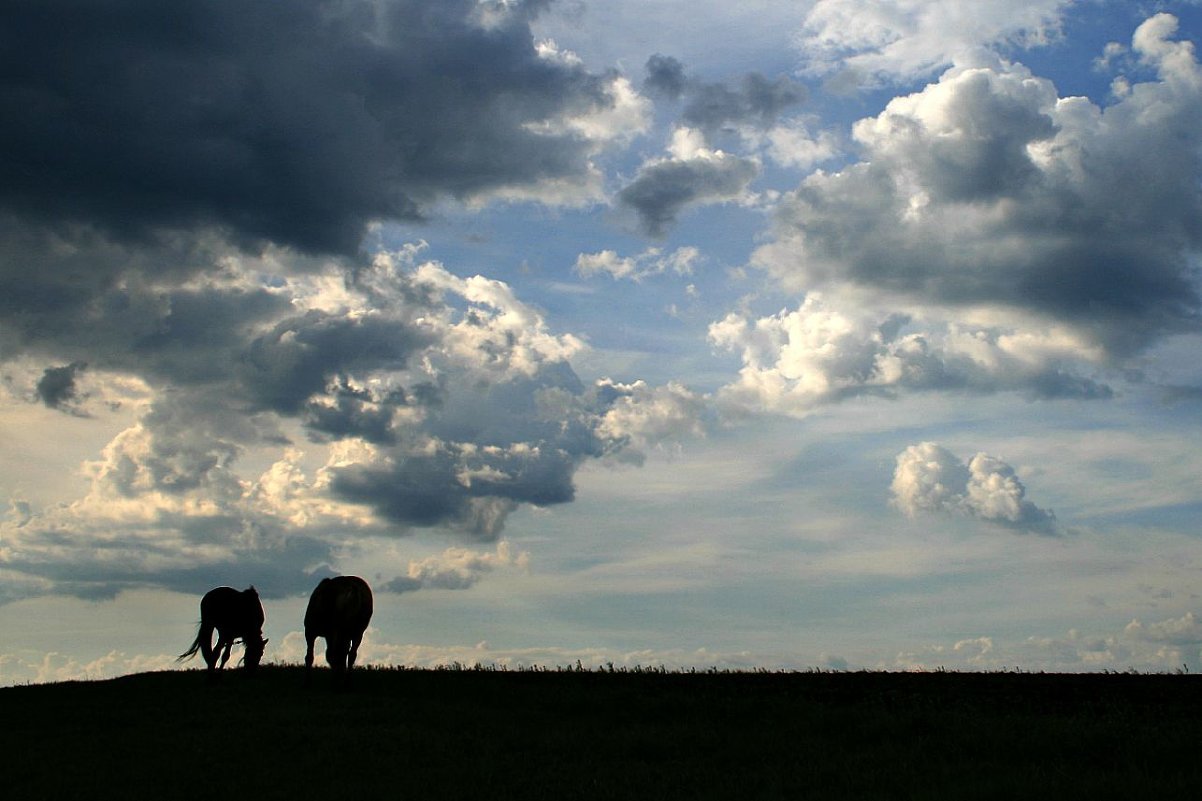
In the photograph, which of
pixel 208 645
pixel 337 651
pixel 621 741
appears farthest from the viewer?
pixel 208 645

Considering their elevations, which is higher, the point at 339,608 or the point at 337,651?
the point at 339,608

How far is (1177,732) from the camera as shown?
65.5 feet

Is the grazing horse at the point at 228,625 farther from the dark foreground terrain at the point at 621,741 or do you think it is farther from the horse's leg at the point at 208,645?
the dark foreground terrain at the point at 621,741

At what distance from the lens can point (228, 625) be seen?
1416 inches

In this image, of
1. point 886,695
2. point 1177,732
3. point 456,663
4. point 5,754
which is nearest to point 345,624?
point 456,663

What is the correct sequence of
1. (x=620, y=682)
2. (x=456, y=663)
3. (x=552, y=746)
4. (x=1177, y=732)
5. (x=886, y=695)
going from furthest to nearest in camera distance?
(x=456, y=663)
(x=620, y=682)
(x=886, y=695)
(x=552, y=746)
(x=1177, y=732)

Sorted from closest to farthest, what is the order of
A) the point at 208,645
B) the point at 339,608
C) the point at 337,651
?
1. the point at 337,651
2. the point at 339,608
3. the point at 208,645

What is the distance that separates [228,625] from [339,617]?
5136mm

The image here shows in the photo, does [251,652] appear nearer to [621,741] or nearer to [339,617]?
[339,617]

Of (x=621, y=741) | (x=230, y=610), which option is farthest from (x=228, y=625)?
(x=621, y=741)

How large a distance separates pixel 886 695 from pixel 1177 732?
8.70 metres

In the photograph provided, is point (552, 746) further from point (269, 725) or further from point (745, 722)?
point (269, 725)

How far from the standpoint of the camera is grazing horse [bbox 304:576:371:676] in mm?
32906

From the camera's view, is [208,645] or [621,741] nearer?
[621,741]
